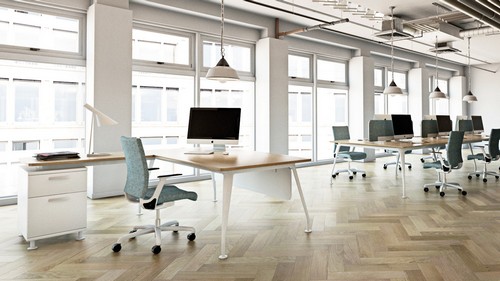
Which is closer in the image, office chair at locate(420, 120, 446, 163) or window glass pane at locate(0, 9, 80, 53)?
window glass pane at locate(0, 9, 80, 53)

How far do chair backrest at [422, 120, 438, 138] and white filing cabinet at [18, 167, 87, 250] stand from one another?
6735 millimetres

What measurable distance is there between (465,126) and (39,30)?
953cm

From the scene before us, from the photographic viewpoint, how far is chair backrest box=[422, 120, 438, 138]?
7.85 metres

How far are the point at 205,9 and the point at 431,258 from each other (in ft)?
18.5

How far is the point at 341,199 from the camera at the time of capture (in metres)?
5.59

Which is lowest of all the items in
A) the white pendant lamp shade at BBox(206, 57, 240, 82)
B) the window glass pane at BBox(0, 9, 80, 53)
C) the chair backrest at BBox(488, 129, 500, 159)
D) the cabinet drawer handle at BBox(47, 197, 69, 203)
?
the cabinet drawer handle at BBox(47, 197, 69, 203)

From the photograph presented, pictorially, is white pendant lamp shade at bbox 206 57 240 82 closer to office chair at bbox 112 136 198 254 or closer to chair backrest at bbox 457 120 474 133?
office chair at bbox 112 136 198 254

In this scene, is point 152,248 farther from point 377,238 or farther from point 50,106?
point 50,106

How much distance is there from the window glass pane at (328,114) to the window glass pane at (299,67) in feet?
2.56

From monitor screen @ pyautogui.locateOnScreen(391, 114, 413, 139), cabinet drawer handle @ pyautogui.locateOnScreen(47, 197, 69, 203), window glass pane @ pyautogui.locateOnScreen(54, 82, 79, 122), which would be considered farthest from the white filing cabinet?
monitor screen @ pyautogui.locateOnScreen(391, 114, 413, 139)

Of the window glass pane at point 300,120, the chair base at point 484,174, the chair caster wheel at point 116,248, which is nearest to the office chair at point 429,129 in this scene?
the chair base at point 484,174

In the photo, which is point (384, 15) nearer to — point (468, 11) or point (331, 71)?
point (468, 11)

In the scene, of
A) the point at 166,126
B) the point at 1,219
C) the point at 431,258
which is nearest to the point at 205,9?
the point at 166,126

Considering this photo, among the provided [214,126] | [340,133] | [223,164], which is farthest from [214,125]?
[340,133]
